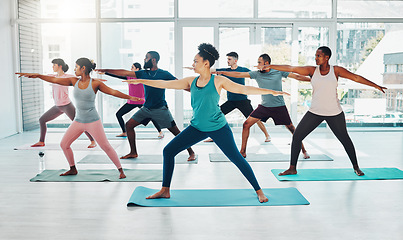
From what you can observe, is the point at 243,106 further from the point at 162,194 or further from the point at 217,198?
the point at 162,194

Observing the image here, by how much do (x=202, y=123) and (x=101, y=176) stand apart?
5.71 feet

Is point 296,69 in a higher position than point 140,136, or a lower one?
higher

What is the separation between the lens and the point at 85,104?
4.57m

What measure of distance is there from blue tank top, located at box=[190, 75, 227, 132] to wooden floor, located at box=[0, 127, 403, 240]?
708 millimetres

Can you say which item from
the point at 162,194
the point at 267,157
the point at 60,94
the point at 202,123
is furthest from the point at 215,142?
the point at 60,94

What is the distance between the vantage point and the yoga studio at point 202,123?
11.6ft

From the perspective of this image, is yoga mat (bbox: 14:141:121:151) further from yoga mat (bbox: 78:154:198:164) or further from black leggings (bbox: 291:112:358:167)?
black leggings (bbox: 291:112:358:167)

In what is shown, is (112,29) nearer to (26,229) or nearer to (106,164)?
(106,164)

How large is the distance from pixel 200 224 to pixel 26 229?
1.29 metres

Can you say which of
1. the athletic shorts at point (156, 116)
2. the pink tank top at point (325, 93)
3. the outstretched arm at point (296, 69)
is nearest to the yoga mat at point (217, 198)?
the pink tank top at point (325, 93)

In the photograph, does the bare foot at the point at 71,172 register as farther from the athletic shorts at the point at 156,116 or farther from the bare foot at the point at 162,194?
the bare foot at the point at 162,194

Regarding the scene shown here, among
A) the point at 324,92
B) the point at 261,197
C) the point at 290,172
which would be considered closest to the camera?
the point at 261,197

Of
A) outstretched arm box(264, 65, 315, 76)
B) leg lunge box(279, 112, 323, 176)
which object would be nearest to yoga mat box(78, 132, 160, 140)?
leg lunge box(279, 112, 323, 176)

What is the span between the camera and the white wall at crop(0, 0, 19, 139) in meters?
8.12
